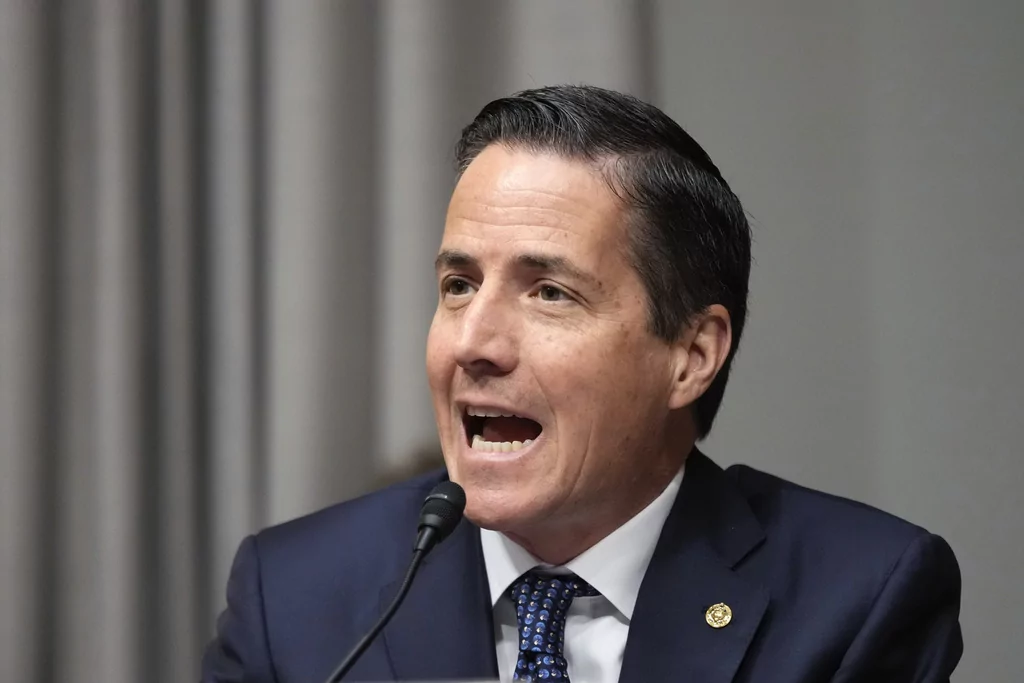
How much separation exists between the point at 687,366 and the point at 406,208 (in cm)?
77

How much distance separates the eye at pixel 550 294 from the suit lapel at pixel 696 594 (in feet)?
1.31

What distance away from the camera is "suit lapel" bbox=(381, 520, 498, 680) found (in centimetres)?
167

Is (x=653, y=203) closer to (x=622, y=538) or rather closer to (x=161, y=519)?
(x=622, y=538)

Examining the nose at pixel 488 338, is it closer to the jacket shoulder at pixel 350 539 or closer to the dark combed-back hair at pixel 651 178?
the dark combed-back hair at pixel 651 178

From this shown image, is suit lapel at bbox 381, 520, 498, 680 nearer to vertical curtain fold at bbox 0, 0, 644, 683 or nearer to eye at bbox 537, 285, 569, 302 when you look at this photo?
eye at bbox 537, 285, 569, 302

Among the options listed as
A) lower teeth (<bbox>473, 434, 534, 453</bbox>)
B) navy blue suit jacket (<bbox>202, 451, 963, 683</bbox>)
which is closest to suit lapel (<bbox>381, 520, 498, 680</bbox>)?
navy blue suit jacket (<bbox>202, 451, 963, 683</bbox>)

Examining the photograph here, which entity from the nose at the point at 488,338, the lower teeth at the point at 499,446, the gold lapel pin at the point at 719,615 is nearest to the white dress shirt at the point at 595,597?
the gold lapel pin at the point at 719,615

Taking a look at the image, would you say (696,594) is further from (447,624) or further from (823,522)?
(447,624)

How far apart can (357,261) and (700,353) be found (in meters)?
0.81

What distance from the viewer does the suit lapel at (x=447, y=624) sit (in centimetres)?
167

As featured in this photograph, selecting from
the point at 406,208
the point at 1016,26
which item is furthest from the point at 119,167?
the point at 1016,26

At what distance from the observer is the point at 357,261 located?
7.48ft

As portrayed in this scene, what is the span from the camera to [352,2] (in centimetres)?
229

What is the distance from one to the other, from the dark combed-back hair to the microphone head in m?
0.44
